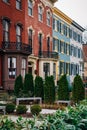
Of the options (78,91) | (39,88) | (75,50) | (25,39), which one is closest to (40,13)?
(25,39)

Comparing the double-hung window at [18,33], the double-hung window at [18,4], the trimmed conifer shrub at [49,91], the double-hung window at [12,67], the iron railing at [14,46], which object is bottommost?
the trimmed conifer shrub at [49,91]

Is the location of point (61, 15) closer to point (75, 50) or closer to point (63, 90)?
point (75, 50)

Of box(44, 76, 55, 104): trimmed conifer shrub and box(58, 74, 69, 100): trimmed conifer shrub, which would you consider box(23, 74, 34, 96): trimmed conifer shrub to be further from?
box(58, 74, 69, 100): trimmed conifer shrub

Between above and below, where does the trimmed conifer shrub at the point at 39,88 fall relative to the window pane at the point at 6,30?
below

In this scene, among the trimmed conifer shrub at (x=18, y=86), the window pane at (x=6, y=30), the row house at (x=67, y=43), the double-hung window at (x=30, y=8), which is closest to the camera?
the trimmed conifer shrub at (x=18, y=86)

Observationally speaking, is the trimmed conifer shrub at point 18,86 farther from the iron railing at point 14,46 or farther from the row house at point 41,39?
the row house at point 41,39

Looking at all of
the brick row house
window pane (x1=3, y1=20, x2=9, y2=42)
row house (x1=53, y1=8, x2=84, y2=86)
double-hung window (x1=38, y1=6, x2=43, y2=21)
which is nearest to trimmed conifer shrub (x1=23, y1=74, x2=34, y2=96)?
the brick row house

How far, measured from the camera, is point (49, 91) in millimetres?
26828

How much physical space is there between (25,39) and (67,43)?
68.0ft

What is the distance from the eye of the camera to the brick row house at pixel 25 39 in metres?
36.2

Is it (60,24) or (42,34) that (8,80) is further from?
(60,24)

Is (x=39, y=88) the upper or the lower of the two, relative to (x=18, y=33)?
lower

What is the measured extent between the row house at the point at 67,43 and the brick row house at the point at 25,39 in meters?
3.88

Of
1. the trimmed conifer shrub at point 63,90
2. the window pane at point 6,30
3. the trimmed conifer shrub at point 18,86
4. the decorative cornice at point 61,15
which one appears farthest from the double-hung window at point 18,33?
the decorative cornice at point 61,15
